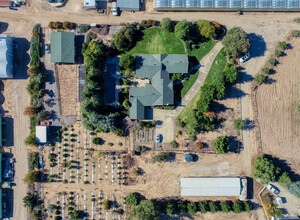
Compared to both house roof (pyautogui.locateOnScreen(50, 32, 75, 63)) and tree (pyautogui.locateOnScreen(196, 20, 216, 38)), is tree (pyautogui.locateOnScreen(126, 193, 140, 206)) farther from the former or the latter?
tree (pyautogui.locateOnScreen(196, 20, 216, 38))

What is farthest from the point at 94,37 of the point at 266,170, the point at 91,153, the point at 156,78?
the point at 266,170

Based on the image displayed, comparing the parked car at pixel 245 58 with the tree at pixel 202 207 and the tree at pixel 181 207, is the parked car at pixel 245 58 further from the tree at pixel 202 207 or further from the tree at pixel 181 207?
the tree at pixel 181 207

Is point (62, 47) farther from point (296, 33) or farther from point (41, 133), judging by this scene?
point (296, 33)

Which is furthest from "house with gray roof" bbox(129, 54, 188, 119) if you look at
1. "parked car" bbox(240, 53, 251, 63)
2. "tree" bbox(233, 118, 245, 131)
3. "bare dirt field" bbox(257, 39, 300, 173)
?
"bare dirt field" bbox(257, 39, 300, 173)

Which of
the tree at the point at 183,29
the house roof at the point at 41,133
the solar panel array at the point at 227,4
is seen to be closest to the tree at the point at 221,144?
the tree at the point at 183,29

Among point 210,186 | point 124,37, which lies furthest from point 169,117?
point 124,37

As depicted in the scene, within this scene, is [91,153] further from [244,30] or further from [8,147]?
[244,30]
